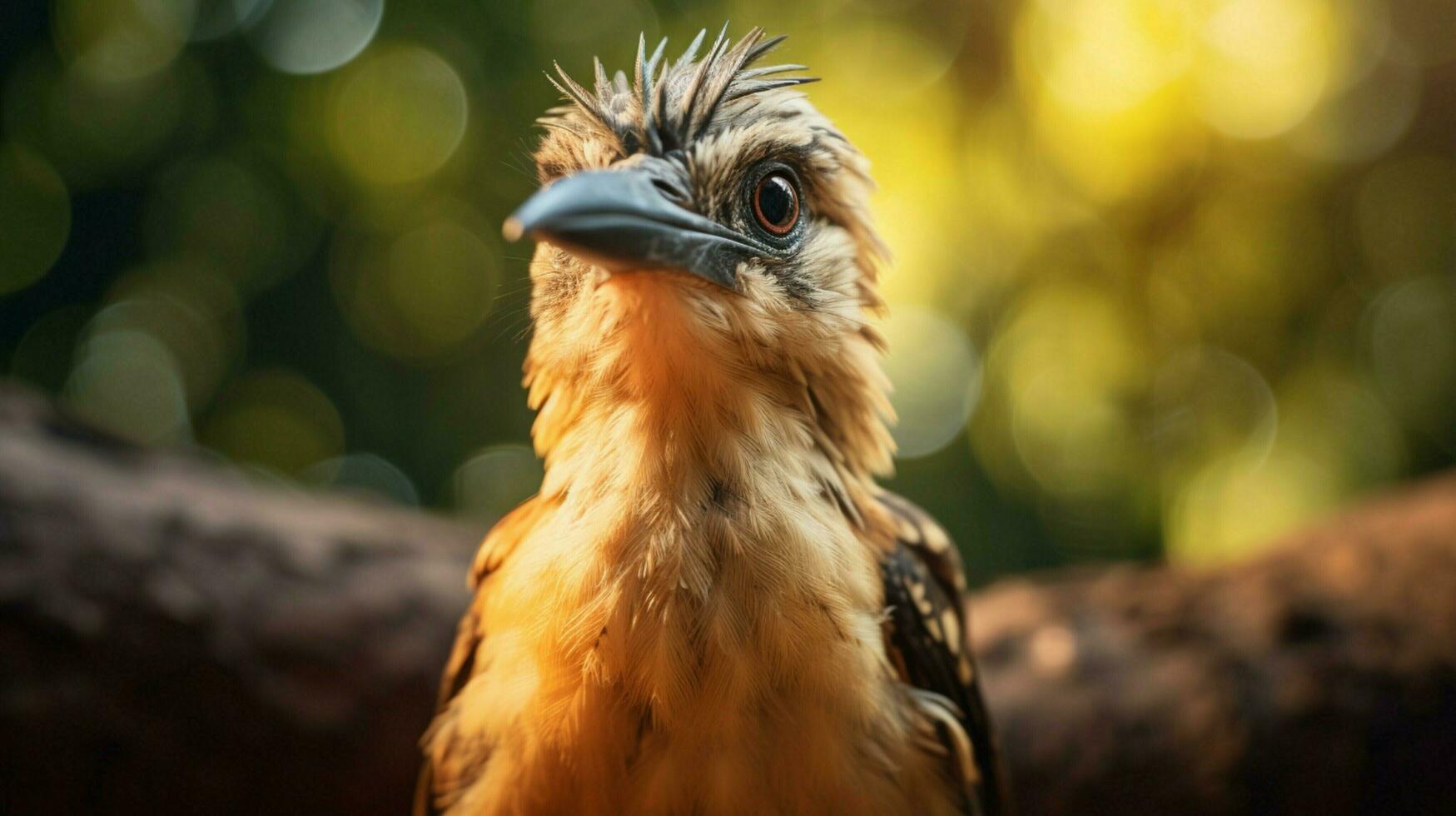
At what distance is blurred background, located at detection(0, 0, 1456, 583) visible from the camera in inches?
144

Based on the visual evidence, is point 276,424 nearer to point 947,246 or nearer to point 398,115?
point 398,115

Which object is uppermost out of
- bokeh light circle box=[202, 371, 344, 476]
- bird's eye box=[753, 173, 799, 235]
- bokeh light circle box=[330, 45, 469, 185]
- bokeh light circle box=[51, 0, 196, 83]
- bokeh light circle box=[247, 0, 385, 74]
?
bokeh light circle box=[51, 0, 196, 83]

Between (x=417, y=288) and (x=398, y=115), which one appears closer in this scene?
(x=398, y=115)

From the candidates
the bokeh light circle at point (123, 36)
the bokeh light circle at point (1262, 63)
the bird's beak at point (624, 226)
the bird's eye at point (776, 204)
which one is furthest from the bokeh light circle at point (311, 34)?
the bokeh light circle at point (1262, 63)

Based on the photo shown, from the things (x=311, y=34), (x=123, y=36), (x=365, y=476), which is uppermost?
(x=123, y=36)

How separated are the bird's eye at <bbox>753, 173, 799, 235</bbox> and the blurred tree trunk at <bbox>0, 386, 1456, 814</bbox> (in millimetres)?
1617

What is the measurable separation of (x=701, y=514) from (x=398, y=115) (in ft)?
9.06

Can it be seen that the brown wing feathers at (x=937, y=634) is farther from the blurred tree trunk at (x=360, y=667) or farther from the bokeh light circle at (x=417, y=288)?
the bokeh light circle at (x=417, y=288)

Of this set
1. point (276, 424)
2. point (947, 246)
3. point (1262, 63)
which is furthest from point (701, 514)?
point (1262, 63)

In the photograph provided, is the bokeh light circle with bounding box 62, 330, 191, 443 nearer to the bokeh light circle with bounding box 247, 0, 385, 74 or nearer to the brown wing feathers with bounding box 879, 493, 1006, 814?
the bokeh light circle with bounding box 247, 0, 385, 74

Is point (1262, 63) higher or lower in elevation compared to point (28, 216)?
lower

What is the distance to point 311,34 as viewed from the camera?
3.67m

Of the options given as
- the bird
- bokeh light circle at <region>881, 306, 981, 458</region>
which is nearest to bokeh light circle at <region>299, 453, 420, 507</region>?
bokeh light circle at <region>881, 306, 981, 458</region>

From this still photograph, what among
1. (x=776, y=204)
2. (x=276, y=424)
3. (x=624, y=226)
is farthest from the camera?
(x=276, y=424)
